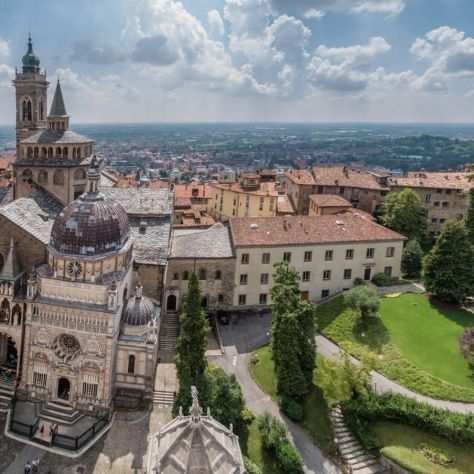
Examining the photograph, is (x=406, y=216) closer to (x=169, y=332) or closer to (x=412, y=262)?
(x=412, y=262)

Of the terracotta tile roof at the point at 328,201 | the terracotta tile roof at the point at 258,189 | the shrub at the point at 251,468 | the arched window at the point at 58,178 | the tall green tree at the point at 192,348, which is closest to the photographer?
the shrub at the point at 251,468

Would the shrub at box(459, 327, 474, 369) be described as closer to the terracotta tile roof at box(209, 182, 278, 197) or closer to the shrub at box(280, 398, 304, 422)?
the shrub at box(280, 398, 304, 422)

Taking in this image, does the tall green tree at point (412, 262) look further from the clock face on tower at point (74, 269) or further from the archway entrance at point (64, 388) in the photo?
the archway entrance at point (64, 388)

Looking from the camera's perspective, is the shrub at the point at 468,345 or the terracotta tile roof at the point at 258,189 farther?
the terracotta tile roof at the point at 258,189

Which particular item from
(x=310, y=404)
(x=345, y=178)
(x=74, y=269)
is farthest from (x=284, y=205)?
(x=74, y=269)

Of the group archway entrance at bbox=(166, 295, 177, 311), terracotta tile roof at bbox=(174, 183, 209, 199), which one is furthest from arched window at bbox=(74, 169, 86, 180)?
terracotta tile roof at bbox=(174, 183, 209, 199)

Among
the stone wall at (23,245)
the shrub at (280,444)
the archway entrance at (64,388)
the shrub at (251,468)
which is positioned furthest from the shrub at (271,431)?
the stone wall at (23,245)
